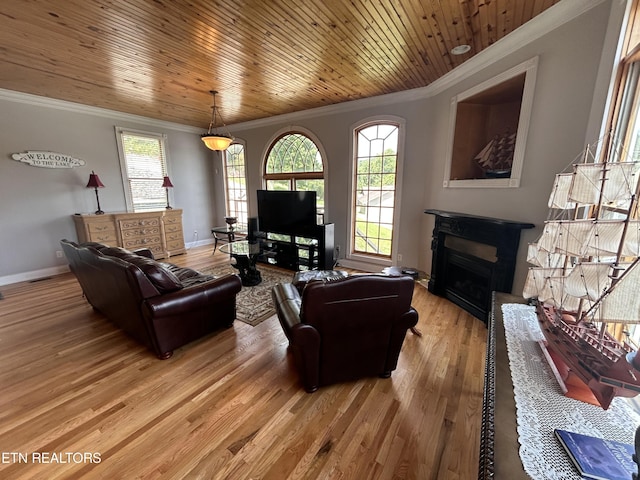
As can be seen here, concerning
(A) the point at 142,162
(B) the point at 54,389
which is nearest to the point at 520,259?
(B) the point at 54,389

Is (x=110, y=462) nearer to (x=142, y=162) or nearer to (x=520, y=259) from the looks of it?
(x=520, y=259)

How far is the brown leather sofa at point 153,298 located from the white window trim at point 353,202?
2606 millimetres

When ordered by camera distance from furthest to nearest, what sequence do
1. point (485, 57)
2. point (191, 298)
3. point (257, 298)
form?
1. point (257, 298)
2. point (485, 57)
3. point (191, 298)

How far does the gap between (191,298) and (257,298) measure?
127 cm

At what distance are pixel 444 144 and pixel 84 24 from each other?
396 cm

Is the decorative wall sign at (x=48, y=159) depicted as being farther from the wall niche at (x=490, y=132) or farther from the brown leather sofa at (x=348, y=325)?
the wall niche at (x=490, y=132)

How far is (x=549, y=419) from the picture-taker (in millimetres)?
888

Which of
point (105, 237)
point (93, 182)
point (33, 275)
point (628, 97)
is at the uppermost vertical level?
point (628, 97)

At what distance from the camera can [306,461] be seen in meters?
1.46

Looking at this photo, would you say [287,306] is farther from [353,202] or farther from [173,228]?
[173,228]

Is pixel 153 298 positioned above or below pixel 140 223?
below

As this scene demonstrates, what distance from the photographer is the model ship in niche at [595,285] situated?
2.81 ft

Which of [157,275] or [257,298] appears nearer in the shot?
[157,275]

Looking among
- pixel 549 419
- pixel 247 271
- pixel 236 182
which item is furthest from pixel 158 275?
pixel 236 182
